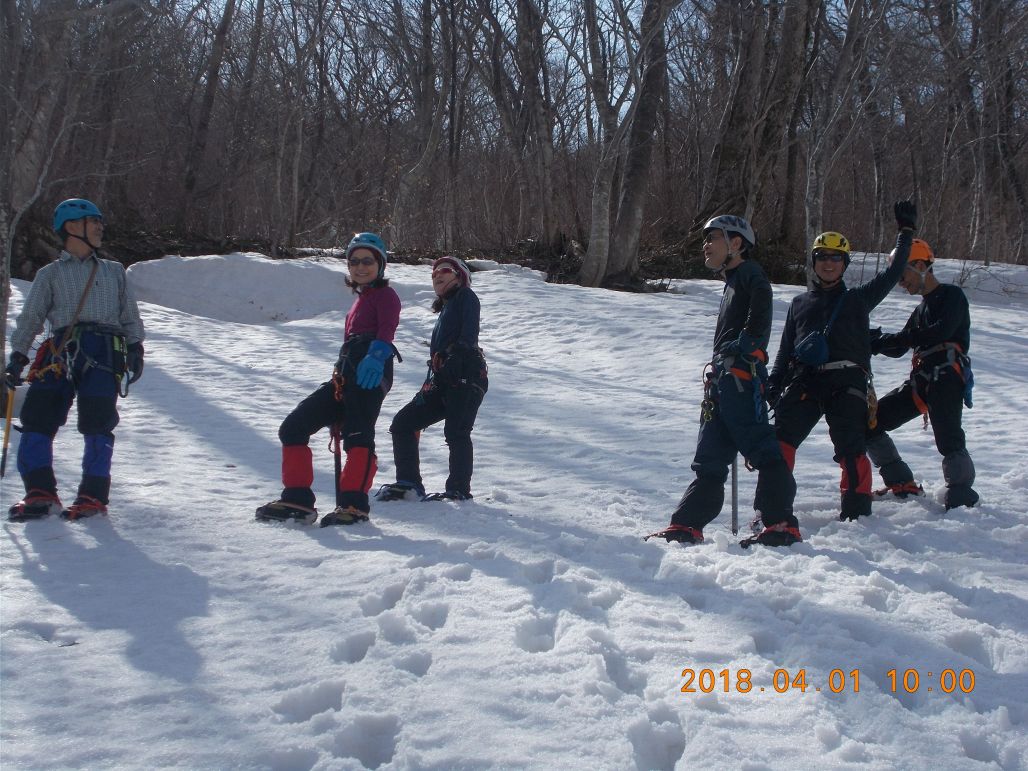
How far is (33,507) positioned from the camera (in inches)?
183

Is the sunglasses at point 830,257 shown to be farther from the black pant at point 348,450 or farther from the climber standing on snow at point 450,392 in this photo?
the black pant at point 348,450

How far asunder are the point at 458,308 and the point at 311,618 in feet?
8.33

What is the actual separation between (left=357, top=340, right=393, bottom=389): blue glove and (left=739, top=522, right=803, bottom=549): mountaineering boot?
222 centimetres

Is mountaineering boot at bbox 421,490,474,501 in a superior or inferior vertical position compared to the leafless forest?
inferior

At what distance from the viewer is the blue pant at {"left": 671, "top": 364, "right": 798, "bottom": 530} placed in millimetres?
4441

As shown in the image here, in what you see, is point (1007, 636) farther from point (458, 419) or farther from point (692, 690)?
point (458, 419)

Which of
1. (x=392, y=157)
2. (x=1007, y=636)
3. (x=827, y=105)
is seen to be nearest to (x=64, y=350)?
(x=1007, y=636)

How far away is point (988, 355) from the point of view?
36.7 ft

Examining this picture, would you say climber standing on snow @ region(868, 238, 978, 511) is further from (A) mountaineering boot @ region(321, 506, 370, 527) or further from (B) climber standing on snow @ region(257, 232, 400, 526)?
(A) mountaineering boot @ region(321, 506, 370, 527)

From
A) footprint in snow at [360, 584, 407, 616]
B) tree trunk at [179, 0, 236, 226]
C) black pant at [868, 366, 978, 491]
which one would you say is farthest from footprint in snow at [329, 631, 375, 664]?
tree trunk at [179, 0, 236, 226]

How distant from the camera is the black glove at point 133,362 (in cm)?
494

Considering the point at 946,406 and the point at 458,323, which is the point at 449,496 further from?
the point at 946,406

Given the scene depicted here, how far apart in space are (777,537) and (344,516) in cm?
240

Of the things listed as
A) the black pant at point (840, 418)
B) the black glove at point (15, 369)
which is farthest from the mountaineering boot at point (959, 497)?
the black glove at point (15, 369)
